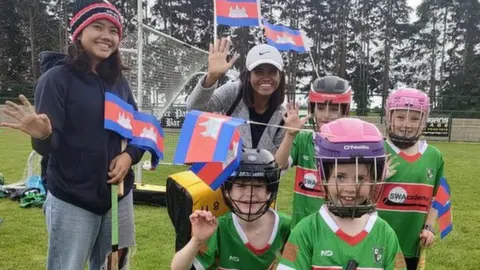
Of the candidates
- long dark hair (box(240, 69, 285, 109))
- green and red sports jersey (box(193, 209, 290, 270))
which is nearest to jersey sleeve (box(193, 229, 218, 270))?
green and red sports jersey (box(193, 209, 290, 270))

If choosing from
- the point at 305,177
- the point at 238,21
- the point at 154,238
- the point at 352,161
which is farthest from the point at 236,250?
the point at 238,21

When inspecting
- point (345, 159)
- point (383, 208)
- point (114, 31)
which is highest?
point (114, 31)

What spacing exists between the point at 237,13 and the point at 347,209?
5.87 metres

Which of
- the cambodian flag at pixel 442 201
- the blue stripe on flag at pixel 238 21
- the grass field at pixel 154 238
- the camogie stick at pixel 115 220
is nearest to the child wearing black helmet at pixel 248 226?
the camogie stick at pixel 115 220

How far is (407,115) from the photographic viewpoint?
2955 mm

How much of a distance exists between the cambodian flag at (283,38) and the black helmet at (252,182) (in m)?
5.44

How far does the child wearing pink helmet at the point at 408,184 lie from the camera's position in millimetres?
3000

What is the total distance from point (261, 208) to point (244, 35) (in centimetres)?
3683

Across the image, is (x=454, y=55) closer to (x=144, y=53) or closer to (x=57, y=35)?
(x=57, y=35)

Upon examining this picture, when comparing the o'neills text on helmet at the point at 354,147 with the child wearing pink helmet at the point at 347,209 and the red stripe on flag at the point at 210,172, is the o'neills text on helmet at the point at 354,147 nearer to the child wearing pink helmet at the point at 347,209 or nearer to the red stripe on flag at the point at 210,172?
the child wearing pink helmet at the point at 347,209

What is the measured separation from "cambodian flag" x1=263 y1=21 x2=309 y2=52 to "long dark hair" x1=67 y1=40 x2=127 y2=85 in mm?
4996

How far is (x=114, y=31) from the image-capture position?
109 inches

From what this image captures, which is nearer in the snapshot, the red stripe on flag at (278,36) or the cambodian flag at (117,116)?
the cambodian flag at (117,116)

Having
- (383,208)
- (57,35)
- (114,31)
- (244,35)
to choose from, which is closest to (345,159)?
(383,208)
